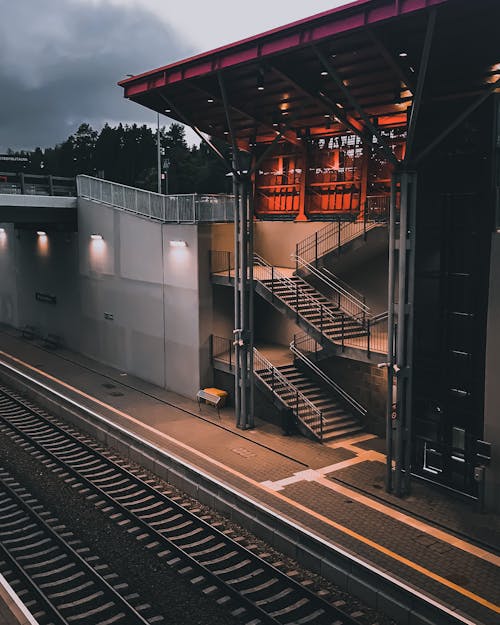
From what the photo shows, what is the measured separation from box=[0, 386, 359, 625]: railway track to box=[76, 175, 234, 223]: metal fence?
27.4 feet

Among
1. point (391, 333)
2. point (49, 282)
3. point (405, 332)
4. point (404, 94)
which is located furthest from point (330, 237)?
point (49, 282)

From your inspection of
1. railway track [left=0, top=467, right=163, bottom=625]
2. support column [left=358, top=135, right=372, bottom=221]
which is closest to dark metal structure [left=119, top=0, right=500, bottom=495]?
support column [left=358, top=135, right=372, bottom=221]

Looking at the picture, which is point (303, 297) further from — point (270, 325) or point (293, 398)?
point (270, 325)

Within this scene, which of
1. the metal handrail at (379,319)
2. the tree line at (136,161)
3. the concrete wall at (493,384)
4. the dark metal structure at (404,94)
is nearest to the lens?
the dark metal structure at (404,94)

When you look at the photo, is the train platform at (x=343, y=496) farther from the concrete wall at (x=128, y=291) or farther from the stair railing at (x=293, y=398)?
the concrete wall at (x=128, y=291)

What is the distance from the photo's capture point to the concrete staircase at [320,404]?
1991 centimetres

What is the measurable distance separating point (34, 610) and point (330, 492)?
7.24 m

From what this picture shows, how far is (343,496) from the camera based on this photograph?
50.3ft

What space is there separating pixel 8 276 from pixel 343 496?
28285 millimetres

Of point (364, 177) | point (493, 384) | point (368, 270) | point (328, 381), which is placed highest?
point (364, 177)

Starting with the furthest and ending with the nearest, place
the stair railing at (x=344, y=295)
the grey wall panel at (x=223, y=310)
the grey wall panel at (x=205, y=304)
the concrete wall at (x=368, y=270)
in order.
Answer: the grey wall panel at (x=223, y=310) < the grey wall panel at (x=205, y=304) < the stair railing at (x=344, y=295) < the concrete wall at (x=368, y=270)

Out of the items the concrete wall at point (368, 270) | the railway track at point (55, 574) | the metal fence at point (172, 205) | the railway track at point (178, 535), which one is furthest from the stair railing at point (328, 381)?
the railway track at point (55, 574)

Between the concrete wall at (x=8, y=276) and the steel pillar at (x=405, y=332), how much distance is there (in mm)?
27076

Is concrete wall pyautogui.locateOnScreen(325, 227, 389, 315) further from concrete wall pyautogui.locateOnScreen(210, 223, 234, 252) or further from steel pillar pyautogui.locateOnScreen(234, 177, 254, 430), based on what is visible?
concrete wall pyautogui.locateOnScreen(210, 223, 234, 252)
